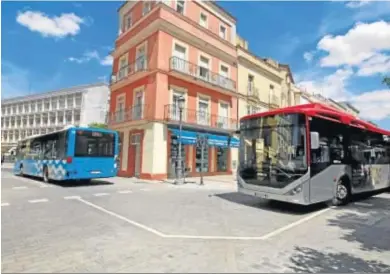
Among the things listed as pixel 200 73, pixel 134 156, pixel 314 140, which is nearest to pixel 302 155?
pixel 314 140

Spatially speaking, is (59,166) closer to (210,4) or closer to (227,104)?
(227,104)

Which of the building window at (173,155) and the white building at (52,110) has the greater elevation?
the white building at (52,110)

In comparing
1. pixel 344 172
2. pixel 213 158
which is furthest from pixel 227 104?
pixel 344 172

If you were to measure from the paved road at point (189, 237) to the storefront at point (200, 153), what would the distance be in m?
11.5

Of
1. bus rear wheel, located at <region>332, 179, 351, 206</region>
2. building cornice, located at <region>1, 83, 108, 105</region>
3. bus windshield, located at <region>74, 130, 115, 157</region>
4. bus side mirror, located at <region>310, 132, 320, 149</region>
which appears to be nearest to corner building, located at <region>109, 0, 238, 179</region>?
bus windshield, located at <region>74, 130, 115, 157</region>

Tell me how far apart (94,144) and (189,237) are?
10806 mm

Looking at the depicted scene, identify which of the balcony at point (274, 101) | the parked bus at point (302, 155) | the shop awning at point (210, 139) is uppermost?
the balcony at point (274, 101)

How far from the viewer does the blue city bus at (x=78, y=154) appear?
1465cm

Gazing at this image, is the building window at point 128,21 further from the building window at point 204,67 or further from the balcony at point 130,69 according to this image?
the building window at point 204,67

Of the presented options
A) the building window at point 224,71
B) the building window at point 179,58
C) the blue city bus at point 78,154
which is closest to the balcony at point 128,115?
the building window at point 179,58

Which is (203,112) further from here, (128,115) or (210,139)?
(128,115)

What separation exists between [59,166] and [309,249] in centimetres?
1302

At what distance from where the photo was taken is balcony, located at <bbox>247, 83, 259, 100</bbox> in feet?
93.7

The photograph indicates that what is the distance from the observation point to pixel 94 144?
15.4 m
